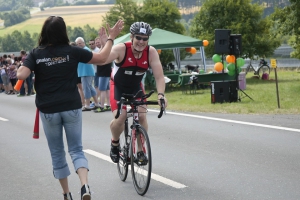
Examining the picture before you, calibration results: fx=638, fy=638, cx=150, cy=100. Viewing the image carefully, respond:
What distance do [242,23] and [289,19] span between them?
10324 mm

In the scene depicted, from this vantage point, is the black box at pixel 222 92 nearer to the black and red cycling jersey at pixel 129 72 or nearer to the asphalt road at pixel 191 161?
the asphalt road at pixel 191 161

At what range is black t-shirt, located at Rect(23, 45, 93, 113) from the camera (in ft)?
19.8

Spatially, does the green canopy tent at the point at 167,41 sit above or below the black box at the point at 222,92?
above

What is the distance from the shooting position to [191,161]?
9156 mm

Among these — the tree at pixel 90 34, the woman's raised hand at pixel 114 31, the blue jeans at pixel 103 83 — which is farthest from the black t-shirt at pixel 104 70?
the tree at pixel 90 34

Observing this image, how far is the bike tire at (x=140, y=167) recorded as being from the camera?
7016mm

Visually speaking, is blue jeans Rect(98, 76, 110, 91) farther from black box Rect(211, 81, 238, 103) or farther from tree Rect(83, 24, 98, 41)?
tree Rect(83, 24, 98, 41)

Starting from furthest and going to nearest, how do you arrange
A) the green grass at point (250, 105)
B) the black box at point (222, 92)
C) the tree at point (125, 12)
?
the tree at point (125, 12), the black box at point (222, 92), the green grass at point (250, 105)

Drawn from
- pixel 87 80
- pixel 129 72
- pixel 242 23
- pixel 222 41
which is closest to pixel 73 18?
pixel 242 23

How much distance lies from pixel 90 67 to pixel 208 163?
7859 millimetres

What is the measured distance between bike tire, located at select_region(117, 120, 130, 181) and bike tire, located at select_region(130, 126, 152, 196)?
0.29 meters

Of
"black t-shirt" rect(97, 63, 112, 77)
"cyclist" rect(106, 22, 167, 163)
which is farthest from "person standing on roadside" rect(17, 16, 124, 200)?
"black t-shirt" rect(97, 63, 112, 77)

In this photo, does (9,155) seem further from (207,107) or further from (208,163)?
(207,107)

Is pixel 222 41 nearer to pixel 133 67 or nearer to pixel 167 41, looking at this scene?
pixel 167 41
